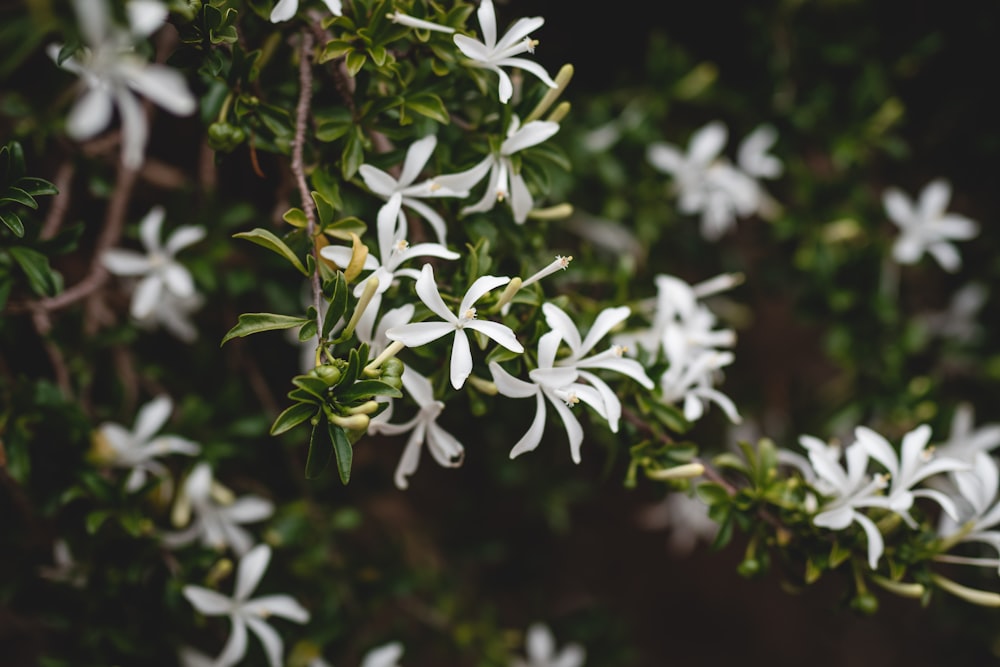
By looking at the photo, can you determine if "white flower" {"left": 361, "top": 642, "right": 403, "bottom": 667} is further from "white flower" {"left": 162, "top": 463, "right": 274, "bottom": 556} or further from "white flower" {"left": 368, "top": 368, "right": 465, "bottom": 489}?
"white flower" {"left": 368, "top": 368, "right": 465, "bottom": 489}

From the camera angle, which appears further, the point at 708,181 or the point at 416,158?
the point at 708,181

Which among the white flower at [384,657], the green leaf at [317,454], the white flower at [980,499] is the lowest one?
the white flower at [384,657]

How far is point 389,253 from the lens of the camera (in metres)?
1.05

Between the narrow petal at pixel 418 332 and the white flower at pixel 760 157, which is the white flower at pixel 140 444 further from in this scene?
the white flower at pixel 760 157

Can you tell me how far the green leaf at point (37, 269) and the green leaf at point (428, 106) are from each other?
1.98 feet

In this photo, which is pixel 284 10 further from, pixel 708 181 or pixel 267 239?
pixel 708 181

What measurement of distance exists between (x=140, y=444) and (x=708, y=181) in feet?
4.10

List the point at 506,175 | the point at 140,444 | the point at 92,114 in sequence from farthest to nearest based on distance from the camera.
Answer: the point at 140,444 < the point at 92,114 < the point at 506,175

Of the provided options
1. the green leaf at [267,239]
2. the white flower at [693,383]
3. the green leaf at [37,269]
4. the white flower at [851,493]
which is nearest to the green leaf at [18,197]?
the green leaf at [37,269]

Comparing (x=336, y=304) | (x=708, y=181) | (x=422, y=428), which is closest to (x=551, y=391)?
(x=422, y=428)

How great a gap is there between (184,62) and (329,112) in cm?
21

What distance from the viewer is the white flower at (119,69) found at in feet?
2.22

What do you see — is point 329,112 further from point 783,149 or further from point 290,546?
Answer: point 783,149

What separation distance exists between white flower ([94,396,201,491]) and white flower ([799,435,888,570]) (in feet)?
3.35
